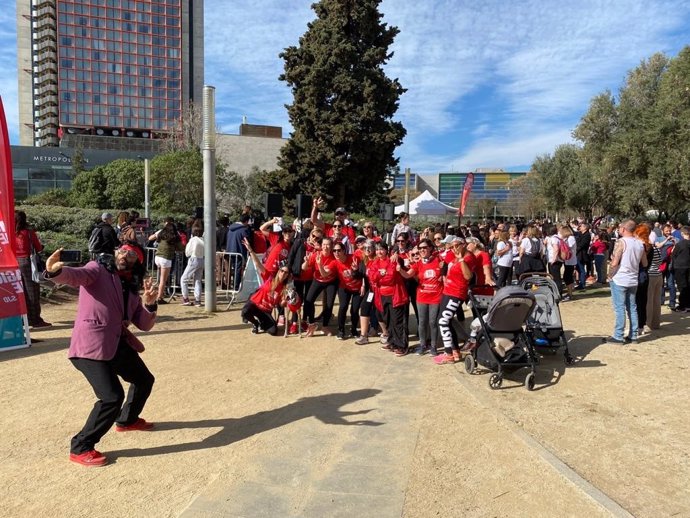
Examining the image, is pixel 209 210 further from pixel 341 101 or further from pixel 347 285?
pixel 341 101

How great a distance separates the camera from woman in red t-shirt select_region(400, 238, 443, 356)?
23.3ft

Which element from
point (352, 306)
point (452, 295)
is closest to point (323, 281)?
point (352, 306)

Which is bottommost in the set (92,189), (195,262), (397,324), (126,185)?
(397,324)

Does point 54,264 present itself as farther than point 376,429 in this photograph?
No

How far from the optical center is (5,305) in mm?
7086

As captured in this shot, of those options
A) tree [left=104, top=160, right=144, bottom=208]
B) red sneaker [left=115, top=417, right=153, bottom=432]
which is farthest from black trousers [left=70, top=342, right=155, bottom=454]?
tree [left=104, top=160, right=144, bottom=208]

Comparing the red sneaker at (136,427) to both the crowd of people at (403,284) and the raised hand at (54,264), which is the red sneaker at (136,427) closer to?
the raised hand at (54,264)

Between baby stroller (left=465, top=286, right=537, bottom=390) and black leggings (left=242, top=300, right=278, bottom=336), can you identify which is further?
black leggings (left=242, top=300, right=278, bottom=336)

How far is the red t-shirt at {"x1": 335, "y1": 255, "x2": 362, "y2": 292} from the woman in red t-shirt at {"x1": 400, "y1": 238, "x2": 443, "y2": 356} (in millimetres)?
1157

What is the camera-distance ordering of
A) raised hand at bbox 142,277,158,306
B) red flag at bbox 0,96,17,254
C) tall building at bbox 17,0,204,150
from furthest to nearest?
1. tall building at bbox 17,0,204,150
2. red flag at bbox 0,96,17,254
3. raised hand at bbox 142,277,158,306

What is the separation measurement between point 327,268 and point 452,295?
2.32m

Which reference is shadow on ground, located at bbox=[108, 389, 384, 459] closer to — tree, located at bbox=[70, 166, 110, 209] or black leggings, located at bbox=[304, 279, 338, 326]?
black leggings, located at bbox=[304, 279, 338, 326]

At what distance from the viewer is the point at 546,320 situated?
7.01m

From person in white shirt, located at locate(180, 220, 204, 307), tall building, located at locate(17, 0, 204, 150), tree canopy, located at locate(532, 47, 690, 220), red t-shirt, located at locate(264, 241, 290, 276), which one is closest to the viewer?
red t-shirt, located at locate(264, 241, 290, 276)
